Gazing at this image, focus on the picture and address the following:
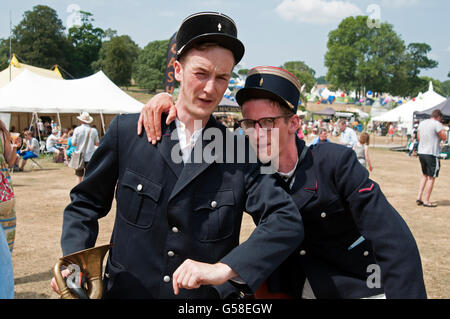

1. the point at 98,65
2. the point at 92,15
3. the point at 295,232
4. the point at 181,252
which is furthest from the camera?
the point at 92,15

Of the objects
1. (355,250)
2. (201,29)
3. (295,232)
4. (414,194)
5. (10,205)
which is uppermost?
(201,29)

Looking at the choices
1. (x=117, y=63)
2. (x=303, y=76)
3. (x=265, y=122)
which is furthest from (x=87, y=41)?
(x=265, y=122)

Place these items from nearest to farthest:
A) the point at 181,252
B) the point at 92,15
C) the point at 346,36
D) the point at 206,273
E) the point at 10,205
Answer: the point at 206,273
the point at 181,252
the point at 10,205
the point at 346,36
the point at 92,15

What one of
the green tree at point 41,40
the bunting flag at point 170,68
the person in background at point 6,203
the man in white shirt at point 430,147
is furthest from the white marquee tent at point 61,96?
the green tree at point 41,40

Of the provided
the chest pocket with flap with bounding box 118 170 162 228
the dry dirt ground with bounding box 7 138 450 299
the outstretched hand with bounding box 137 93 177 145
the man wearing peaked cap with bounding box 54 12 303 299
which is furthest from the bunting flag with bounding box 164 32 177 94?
the dry dirt ground with bounding box 7 138 450 299

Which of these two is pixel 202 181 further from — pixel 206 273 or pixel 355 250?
pixel 355 250

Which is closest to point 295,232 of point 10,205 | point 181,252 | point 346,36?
point 181,252

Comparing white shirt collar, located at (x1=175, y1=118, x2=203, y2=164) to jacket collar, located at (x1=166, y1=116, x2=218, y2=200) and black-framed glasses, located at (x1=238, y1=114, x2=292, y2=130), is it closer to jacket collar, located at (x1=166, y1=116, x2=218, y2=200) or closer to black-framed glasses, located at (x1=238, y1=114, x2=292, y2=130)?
jacket collar, located at (x1=166, y1=116, x2=218, y2=200)

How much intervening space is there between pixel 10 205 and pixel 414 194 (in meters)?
10.9

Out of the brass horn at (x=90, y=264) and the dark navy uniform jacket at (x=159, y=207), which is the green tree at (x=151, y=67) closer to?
the dark navy uniform jacket at (x=159, y=207)

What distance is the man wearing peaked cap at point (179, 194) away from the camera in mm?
1735

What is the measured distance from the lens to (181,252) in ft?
5.71

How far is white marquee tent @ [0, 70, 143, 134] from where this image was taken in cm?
1788

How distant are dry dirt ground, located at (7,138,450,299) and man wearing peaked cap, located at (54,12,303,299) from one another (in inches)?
138
